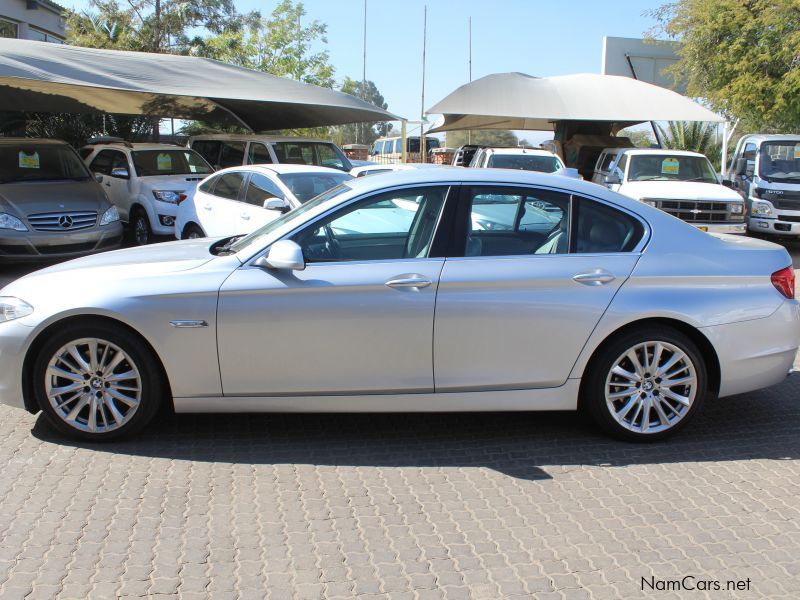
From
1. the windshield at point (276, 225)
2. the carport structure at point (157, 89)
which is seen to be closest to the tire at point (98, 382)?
the windshield at point (276, 225)

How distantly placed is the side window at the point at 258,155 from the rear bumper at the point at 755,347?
11.4 meters

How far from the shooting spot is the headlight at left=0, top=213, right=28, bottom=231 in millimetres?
10398

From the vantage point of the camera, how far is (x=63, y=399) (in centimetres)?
475

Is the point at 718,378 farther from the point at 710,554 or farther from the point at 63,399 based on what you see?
the point at 63,399

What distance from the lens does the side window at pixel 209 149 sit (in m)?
16.3

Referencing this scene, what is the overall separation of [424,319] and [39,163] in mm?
9621

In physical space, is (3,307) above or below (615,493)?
above

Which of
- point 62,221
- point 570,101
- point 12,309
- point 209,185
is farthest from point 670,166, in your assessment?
point 12,309

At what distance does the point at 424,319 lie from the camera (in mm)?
4527

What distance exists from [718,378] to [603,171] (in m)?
11.1

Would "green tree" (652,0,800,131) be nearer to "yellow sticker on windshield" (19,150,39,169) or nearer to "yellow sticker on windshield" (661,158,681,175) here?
"yellow sticker on windshield" (661,158,681,175)

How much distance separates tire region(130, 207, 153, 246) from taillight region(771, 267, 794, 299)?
10595 mm

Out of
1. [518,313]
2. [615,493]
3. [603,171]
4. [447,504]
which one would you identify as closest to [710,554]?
[615,493]
